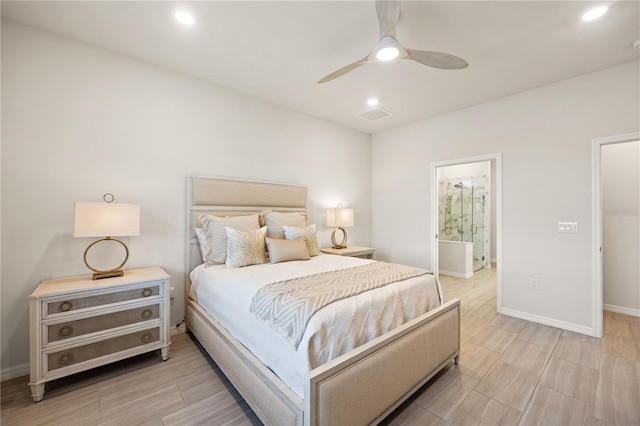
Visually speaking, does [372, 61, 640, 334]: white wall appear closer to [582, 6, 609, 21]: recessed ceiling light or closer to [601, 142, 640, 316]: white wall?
[601, 142, 640, 316]: white wall

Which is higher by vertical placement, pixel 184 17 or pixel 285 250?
pixel 184 17

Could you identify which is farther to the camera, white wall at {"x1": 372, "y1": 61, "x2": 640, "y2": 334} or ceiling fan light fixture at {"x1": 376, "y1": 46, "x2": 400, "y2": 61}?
white wall at {"x1": 372, "y1": 61, "x2": 640, "y2": 334}

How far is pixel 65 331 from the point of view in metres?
1.94

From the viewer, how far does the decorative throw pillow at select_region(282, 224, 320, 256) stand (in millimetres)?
3108

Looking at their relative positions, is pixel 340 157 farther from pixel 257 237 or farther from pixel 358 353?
pixel 358 353

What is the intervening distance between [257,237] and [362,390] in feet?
5.70

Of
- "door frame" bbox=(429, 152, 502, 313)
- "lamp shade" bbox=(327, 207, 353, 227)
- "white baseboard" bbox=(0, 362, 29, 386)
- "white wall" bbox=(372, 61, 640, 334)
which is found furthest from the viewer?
"lamp shade" bbox=(327, 207, 353, 227)

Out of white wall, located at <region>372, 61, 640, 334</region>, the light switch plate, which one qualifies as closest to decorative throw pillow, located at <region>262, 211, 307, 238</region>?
white wall, located at <region>372, 61, 640, 334</region>

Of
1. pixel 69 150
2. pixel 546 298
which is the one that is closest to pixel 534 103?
pixel 546 298

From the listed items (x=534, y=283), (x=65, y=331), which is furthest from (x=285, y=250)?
(x=534, y=283)

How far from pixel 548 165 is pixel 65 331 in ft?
16.0

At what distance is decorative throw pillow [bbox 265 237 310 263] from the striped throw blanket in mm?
682

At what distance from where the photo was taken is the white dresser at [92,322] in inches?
72.9

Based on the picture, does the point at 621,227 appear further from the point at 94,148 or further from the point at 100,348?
the point at 94,148
